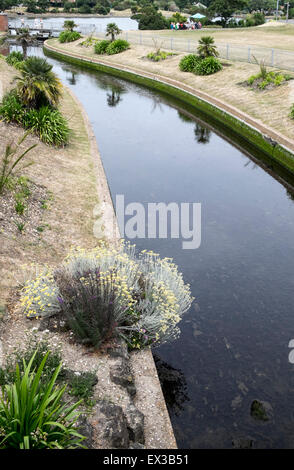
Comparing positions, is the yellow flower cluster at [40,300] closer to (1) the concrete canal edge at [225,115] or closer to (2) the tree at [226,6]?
(1) the concrete canal edge at [225,115]

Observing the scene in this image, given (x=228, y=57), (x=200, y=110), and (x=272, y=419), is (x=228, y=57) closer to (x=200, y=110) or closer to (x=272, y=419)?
(x=200, y=110)

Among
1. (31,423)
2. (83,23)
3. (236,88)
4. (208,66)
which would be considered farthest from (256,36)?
(31,423)

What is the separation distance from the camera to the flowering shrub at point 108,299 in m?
6.67

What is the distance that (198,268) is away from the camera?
998 cm

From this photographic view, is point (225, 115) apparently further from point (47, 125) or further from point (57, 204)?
point (57, 204)

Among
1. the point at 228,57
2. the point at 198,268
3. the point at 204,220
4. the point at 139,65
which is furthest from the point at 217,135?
the point at 139,65

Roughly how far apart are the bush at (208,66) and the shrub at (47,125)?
1561 cm

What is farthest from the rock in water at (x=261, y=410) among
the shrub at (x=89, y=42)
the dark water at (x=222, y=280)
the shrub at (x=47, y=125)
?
the shrub at (x=89, y=42)

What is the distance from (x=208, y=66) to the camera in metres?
29.4

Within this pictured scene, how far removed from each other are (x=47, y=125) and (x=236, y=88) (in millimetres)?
13057

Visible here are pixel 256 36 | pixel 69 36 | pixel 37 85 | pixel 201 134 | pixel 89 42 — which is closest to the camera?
pixel 37 85

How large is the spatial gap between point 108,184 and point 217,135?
7684 millimetres

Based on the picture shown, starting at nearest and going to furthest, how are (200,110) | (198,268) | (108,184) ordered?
(198,268), (108,184), (200,110)

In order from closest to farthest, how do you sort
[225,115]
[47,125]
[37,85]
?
[47,125] < [37,85] < [225,115]
